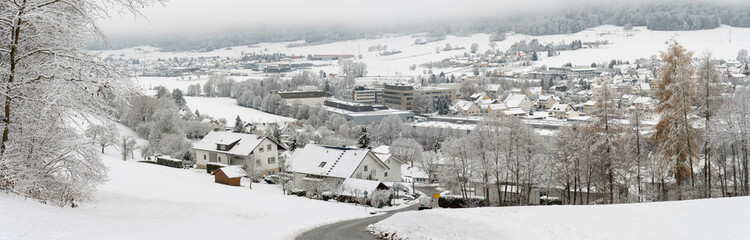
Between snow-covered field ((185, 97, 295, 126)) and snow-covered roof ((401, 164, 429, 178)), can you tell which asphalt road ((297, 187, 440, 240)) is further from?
snow-covered field ((185, 97, 295, 126))

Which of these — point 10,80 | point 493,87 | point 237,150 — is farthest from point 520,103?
point 10,80

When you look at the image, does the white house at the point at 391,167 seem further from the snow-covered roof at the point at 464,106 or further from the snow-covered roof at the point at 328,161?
the snow-covered roof at the point at 464,106

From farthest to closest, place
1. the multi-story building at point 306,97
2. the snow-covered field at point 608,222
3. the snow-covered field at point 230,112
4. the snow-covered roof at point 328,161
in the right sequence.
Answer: the multi-story building at point 306,97 → the snow-covered field at point 230,112 → the snow-covered roof at point 328,161 → the snow-covered field at point 608,222

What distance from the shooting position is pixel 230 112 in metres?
118

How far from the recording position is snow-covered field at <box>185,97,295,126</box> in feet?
362

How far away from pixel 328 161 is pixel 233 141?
10375 mm

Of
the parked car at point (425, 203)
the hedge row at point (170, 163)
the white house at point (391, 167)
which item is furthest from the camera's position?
the hedge row at point (170, 163)

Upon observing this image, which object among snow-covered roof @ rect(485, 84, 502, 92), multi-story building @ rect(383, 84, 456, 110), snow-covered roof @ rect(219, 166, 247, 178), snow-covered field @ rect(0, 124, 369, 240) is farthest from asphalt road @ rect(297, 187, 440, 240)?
snow-covered roof @ rect(485, 84, 502, 92)

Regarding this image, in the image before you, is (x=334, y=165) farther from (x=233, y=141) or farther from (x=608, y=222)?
(x=608, y=222)

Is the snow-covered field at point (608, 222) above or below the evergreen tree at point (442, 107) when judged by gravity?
above

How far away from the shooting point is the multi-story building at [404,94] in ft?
481

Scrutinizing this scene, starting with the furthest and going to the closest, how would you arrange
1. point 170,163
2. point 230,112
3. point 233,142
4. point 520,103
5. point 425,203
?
point 520,103, point 230,112, point 170,163, point 233,142, point 425,203

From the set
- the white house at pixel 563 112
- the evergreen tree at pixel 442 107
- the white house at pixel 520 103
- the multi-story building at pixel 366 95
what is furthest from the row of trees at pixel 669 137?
the multi-story building at pixel 366 95

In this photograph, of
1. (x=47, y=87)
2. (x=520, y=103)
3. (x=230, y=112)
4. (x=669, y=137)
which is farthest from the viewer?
(x=520, y=103)
